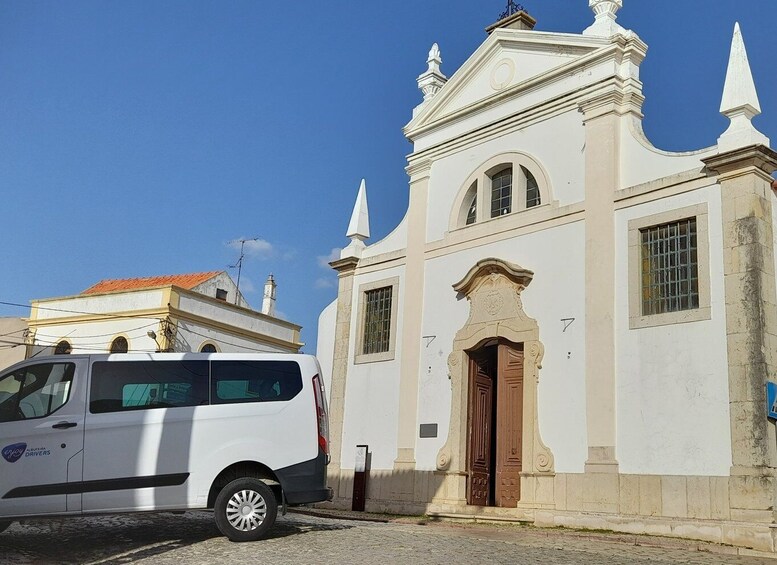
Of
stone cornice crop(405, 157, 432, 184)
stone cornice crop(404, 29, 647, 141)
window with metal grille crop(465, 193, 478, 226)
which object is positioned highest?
stone cornice crop(404, 29, 647, 141)

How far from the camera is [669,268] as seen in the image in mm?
12727

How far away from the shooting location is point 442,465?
15.5m

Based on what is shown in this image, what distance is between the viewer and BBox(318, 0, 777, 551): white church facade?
38.0ft

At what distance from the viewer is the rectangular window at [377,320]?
17.7 metres

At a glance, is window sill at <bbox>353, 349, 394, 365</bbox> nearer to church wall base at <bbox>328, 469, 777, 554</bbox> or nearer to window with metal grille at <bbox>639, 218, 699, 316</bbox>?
church wall base at <bbox>328, 469, 777, 554</bbox>

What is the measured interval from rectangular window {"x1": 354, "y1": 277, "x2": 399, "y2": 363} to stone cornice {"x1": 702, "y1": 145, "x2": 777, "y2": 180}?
7685 mm

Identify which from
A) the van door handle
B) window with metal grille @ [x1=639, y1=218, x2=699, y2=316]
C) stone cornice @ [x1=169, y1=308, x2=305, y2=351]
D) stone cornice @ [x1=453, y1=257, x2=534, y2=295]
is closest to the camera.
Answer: the van door handle

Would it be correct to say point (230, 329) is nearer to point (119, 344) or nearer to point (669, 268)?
point (119, 344)

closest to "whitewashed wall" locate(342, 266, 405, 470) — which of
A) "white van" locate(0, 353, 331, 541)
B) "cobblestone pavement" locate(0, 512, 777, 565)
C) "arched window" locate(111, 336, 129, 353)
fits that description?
"cobblestone pavement" locate(0, 512, 777, 565)

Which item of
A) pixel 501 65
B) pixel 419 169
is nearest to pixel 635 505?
pixel 419 169

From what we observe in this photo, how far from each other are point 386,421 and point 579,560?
8862 mm

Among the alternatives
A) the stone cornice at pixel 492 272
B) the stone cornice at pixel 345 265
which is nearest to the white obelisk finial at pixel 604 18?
the stone cornice at pixel 492 272

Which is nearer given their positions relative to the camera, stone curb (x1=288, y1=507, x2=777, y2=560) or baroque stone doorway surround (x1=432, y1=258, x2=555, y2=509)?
stone curb (x1=288, y1=507, x2=777, y2=560)

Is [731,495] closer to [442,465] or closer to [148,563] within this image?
[442,465]
